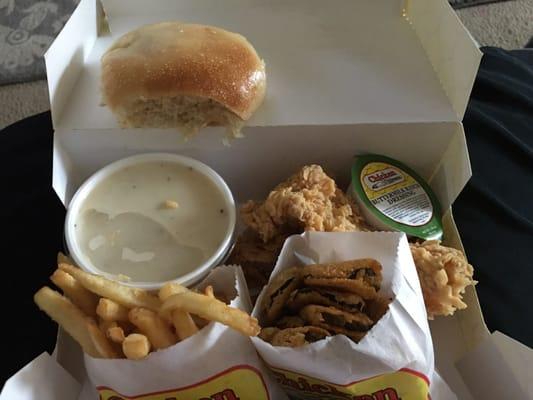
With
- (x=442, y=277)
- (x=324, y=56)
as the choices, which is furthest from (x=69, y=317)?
(x=324, y=56)

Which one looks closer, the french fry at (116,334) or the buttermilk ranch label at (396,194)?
the french fry at (116,334)

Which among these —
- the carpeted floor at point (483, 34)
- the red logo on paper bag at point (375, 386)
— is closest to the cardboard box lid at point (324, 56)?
the red logo on paper bag at point (375, 386)

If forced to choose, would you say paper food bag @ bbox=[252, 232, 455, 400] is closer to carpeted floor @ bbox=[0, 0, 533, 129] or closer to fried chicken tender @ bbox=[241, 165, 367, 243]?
fried chicken tender @ bbox=[241, 165, 367, 243]

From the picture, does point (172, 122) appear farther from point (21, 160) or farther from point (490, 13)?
point (490, 13)

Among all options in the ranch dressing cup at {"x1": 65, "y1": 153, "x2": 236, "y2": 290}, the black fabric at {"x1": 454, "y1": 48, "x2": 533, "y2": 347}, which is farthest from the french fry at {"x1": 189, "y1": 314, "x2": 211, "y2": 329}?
the black fabric at {"x1": 454, "y1": 48, "x2": 533, "y2": 347}

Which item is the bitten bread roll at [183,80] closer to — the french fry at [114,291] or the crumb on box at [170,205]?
the crumb on box at [170,205]

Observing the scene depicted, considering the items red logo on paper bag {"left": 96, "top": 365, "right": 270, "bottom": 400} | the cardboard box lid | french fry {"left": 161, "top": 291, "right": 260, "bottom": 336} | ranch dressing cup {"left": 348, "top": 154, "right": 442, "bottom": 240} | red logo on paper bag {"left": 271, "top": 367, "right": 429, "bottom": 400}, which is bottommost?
red logo on paper bag {"left": 96, "top": 365, "right": 270, "bottom": 400}
